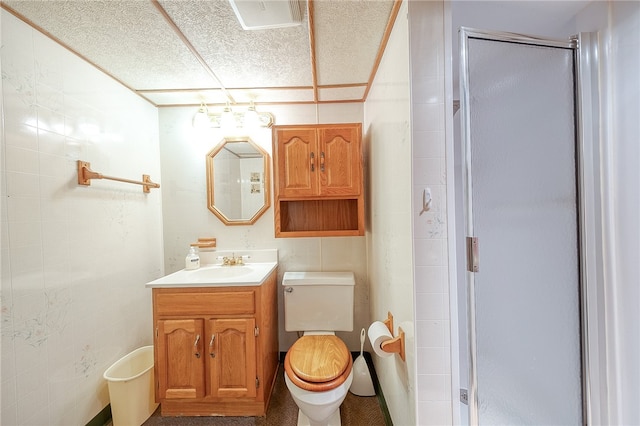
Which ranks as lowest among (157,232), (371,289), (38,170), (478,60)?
(371,289)

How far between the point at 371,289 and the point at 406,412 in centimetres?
79

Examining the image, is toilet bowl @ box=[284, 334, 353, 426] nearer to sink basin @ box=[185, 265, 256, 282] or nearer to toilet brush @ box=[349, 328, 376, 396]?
toilet brush @ box=[349, 328, 376, 396]

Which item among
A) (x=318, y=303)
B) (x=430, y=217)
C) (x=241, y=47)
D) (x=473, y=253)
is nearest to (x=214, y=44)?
(x=241, y=47)

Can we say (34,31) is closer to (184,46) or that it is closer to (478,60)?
(184,46)

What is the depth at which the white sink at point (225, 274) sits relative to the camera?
1294mm

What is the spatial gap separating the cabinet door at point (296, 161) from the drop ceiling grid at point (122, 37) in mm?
623

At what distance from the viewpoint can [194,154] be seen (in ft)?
5.89

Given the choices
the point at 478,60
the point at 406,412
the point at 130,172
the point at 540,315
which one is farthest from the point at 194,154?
the point at 540,315

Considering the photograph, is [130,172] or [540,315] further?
[130,172]

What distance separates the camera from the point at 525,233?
892 millimetres

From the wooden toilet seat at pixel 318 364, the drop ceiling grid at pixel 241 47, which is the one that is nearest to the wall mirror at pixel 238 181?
the drop ceiling grid at pixel 241 47

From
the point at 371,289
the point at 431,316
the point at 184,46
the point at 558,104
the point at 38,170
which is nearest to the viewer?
the point at 431,316

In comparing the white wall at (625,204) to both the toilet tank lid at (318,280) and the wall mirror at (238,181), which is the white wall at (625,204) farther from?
the wall mirror at (238,181)

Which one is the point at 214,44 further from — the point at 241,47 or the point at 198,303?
the point at 198,303
